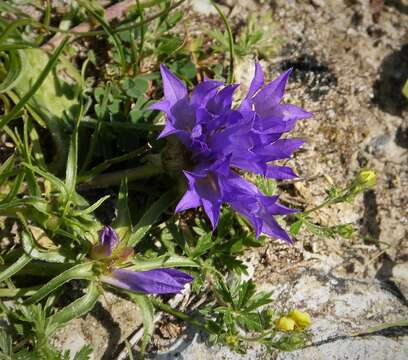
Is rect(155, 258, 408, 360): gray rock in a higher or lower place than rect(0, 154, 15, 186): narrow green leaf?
lower

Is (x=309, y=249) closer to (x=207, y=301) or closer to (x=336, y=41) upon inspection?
(x=207, y=301)

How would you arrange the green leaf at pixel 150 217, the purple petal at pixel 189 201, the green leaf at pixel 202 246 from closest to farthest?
the purple petal at pixel 189 201, the green leaf at pixel 150 217, the green leaf at pixel 202 246

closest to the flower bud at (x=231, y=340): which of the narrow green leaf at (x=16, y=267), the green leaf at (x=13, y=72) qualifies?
the narrow green leaf at (x=16, y=267)

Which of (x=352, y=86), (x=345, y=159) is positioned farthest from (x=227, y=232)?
(x=352, y=86)

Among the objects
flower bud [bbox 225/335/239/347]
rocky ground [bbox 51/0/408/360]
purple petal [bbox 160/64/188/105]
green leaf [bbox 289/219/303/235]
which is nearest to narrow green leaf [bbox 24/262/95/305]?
rocky ground [bbox 51/0/408/360]

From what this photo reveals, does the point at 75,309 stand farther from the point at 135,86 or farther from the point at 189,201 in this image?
the point at 135,86

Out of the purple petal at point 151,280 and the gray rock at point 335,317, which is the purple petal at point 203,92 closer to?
the purple petal at point 151,280

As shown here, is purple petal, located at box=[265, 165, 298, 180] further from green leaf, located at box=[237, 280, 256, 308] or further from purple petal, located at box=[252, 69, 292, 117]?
green leaf, located at box=[237, 280, 256, 308]
